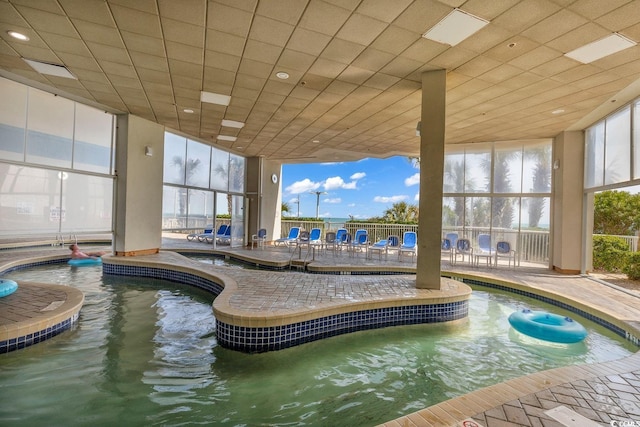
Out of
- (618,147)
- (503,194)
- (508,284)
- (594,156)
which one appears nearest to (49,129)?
(508,284)

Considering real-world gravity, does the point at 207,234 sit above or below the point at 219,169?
below

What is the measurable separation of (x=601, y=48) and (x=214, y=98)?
18.0ft

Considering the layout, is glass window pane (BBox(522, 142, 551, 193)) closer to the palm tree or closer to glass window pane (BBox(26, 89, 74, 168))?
the palm tree

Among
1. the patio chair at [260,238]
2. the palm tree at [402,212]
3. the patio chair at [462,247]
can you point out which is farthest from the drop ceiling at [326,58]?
the palm tree at [402,212]

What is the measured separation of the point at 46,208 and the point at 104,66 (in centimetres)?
355

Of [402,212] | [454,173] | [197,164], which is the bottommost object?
[402,212]

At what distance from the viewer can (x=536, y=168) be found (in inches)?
322

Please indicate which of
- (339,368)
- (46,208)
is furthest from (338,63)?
(46,208)

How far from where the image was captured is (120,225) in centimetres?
715

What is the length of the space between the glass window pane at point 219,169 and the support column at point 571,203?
945 centimetres

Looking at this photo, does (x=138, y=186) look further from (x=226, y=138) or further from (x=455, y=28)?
(x=455, y=28)

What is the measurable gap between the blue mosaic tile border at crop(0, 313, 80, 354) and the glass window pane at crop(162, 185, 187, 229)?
19.0 feet

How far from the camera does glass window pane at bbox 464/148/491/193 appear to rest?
29.2 feet

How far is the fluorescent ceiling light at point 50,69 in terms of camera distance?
456cm
